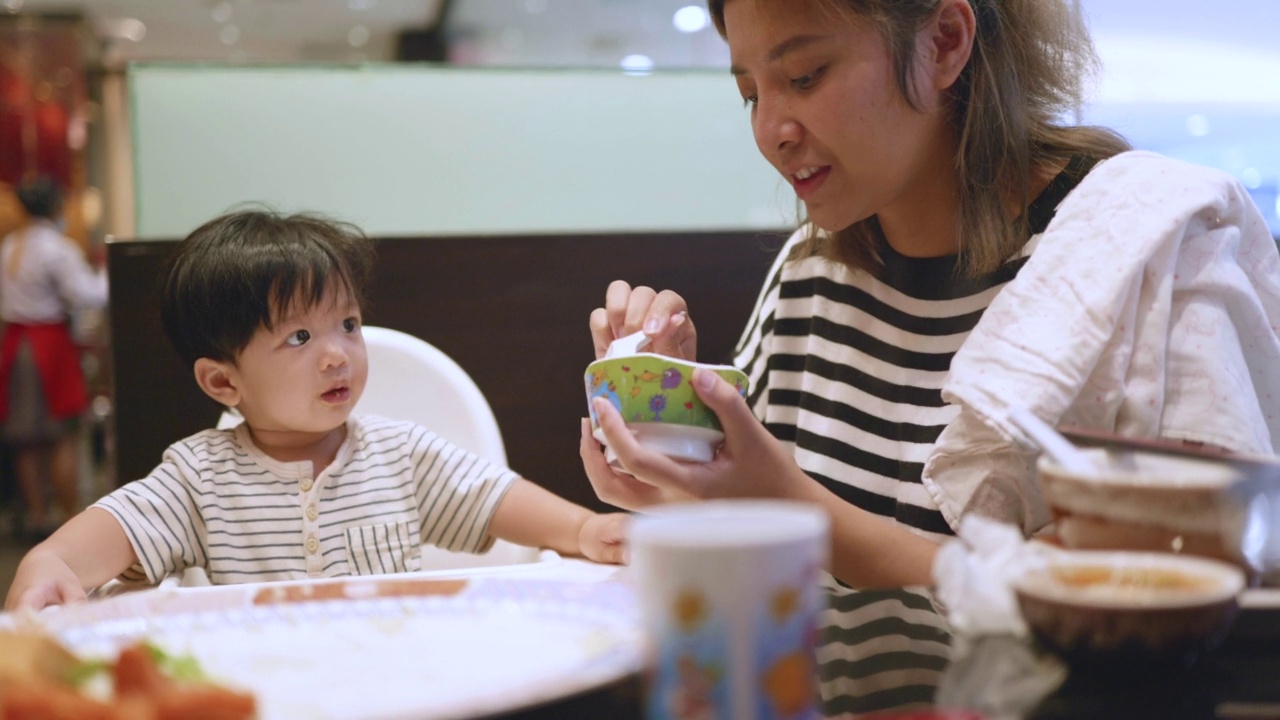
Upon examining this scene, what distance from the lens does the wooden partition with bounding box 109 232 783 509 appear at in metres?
2.09

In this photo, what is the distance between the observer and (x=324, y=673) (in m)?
0.60

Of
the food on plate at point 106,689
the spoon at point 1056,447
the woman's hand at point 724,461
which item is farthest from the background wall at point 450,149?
the food on plate at point 106,689

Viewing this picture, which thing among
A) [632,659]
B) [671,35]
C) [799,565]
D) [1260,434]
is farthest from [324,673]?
[671,35]

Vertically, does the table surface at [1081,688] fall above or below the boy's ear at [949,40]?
below

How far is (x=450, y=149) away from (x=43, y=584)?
160cm

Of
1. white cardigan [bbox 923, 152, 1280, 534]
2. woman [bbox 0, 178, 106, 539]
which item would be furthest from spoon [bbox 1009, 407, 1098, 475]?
woman [bbox 0, 178, 106, 539]

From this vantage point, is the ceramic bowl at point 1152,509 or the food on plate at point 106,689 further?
the ceramic bowl at point 1152,509

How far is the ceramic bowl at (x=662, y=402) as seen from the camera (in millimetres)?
932

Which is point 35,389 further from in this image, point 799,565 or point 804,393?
point 799,565

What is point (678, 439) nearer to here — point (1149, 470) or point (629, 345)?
point (629, 345)

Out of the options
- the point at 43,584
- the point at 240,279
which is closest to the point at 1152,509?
the point at 43,584

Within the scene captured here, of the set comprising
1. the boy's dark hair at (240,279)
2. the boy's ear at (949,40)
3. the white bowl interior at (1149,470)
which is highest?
the boy's ear at (949,40)

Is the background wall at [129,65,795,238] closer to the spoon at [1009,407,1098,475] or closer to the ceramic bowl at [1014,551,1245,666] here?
the spoon at [1009,407,1098,475]

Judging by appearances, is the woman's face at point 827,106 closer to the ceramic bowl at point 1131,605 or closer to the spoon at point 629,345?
the spoon at point 629,345
